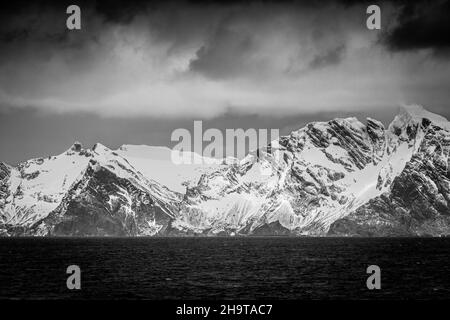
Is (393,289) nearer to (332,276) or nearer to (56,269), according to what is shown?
(332,276)

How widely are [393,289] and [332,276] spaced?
2675cm

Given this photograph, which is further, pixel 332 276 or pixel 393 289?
pixel 332 276

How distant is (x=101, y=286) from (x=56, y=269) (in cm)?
4871
